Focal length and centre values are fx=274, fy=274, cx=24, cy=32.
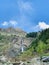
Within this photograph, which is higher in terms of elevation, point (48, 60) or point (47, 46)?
point (47, 46)

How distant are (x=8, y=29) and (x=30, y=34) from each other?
67.5 metres

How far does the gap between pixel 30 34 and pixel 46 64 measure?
96.6 m

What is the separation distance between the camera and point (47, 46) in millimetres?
61938

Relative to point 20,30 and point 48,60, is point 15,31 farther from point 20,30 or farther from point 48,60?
point 48,60

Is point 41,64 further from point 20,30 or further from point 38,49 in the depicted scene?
point 20,30

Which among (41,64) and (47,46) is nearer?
(41,64)

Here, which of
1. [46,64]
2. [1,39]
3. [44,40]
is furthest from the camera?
[1,39]

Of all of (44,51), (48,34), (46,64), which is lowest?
(46,64)

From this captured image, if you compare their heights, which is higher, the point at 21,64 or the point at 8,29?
the point at 8,29

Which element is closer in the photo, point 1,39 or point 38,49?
point 38,49

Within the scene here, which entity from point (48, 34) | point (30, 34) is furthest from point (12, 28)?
point (48, 34)

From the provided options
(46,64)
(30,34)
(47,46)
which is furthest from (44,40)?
(30,34)

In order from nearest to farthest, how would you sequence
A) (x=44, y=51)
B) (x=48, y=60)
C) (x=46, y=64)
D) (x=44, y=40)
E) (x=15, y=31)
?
(x=46, y=64)
(x=48, y=60)
(x=44, y=51)
(x=44, y=40)
(x=15, y=31)

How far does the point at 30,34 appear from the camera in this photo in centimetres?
13362
